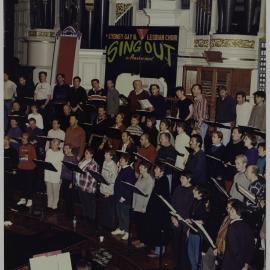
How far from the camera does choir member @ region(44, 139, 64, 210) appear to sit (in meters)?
10.0

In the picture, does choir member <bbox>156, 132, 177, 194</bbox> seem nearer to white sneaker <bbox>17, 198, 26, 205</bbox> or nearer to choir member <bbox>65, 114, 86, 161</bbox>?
choir member <bbox>65, 114, 86, 161</bbox>

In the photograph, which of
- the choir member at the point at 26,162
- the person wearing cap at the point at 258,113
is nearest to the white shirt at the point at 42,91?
the choir member at the point at 26,162

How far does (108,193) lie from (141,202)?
81 centimetres

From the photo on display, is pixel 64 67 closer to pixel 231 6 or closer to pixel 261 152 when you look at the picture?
pixel 231 6

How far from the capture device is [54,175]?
10.3 metres

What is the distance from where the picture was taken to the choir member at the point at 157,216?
8.36 metres

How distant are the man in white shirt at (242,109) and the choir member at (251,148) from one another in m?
0.74

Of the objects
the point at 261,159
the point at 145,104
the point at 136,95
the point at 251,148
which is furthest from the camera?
the point at 136,95

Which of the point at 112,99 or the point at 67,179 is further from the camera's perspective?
the point at 112,99

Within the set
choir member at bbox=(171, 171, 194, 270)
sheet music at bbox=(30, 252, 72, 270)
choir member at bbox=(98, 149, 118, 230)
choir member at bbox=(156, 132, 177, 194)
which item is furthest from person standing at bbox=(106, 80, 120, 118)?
sheet music at bbox=(30, 252, 72, 270)

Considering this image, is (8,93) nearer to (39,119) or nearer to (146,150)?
(39,119)

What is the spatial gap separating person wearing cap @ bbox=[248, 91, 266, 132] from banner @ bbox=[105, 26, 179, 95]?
2.67m

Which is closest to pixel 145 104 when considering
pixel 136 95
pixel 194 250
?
pixel 136 95

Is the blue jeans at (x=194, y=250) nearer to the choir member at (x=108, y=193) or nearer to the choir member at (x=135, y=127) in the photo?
the choir member at (x=108, y=193)
